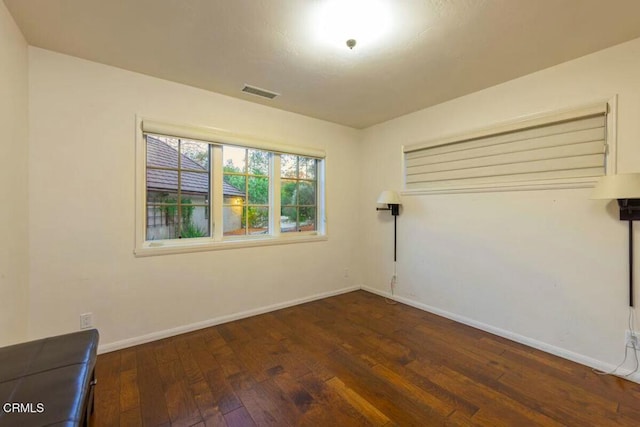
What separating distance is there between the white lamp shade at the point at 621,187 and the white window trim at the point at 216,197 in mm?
2682

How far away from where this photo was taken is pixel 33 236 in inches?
81.1

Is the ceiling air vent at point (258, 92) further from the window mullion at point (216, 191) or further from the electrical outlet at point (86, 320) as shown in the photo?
the electrical outlet at point (86, 320)

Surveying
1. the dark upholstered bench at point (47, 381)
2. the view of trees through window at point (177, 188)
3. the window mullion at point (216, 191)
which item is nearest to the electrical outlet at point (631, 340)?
the dark upholstered bench at point (47, 381)

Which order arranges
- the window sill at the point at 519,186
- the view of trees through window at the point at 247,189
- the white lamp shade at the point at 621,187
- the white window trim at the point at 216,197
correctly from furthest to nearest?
the view of trees through window at the point at 247,189 < the white window trim at the point at 216,197 < the window sill at the point at 519,186 < the white lamp shade at the point at 621,187

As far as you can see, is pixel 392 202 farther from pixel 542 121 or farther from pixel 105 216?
pixel 105 216

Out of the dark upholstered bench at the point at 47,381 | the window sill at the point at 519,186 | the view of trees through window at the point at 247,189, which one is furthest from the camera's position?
the view of trees through window at the point at 247,189

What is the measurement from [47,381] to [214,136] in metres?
2.25

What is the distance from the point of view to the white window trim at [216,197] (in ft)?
8.09

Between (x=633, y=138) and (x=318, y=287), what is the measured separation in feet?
10.7

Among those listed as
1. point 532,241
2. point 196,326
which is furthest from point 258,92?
point 532,241

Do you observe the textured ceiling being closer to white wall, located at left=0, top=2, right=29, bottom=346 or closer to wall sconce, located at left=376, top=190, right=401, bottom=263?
white wall, located at left=0, top=2, right=29, bottom=346

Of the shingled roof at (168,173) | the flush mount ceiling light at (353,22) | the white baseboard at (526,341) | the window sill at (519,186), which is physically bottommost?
the white baseboard at (526,341)

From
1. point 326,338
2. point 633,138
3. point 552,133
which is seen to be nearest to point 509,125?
point 552,133

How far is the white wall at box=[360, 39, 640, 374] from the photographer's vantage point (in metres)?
2.04
